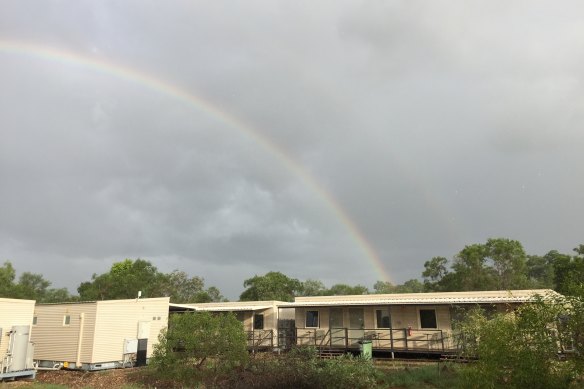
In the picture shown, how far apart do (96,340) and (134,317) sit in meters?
2.77

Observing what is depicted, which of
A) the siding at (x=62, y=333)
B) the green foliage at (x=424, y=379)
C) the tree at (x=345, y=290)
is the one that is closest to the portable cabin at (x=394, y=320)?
the green foliage at (x=424, y=379)

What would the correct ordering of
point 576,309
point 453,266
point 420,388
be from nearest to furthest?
point 576,309 < point 420,388 < point 453,266

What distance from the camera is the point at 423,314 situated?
23.8 meters

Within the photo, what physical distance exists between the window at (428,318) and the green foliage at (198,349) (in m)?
11.4

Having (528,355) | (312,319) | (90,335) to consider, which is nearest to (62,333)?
(90,335)

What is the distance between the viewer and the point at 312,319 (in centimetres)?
2688

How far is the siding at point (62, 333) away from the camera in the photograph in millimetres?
20562

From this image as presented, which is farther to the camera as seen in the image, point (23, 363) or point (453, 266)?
point (453, 266)

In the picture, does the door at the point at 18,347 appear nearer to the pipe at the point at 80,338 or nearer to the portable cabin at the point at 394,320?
the pipe at the point at 80,338

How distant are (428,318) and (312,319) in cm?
688

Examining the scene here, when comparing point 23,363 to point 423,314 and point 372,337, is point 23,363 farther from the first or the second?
point 423,314

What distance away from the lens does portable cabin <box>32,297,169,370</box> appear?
806 inches

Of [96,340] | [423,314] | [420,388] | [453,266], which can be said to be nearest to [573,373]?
[420,388]

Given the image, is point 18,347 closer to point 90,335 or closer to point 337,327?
point 90,335
